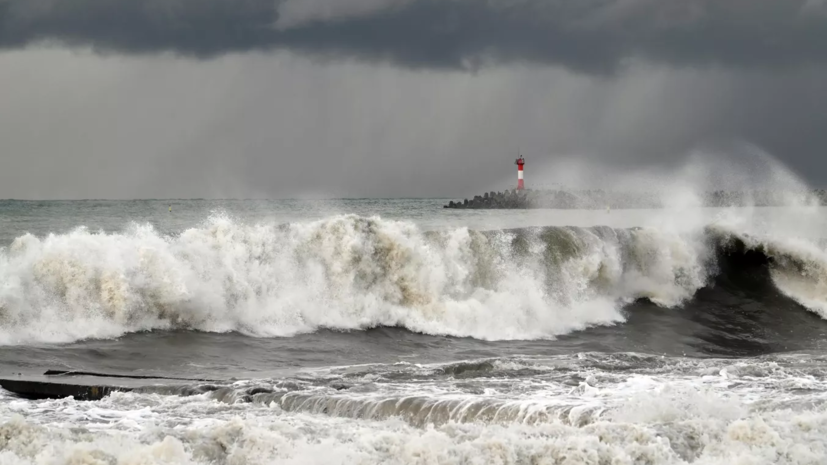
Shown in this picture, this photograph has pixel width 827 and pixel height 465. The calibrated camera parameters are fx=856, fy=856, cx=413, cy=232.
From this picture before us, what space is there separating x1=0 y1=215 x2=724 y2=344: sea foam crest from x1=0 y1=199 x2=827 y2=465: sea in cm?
5

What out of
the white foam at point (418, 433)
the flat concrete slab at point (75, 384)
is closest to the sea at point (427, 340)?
the white foam at point (418, 433)

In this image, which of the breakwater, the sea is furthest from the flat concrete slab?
the breakwater

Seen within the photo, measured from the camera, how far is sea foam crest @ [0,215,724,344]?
16.0 meters

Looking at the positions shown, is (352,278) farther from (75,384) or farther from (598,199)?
(598,199)

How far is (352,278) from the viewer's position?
18.5 metres

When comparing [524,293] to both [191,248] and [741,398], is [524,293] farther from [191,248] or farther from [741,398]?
[741,398]

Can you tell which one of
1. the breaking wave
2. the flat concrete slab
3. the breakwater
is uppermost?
the breakwater

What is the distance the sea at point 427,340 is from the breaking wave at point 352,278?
47 millimetres

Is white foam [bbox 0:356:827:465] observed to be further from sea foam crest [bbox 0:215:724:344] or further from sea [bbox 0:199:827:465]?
sea foam crest [bbox 0:215:724:344]

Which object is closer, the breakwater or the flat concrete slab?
the flat concrete slab

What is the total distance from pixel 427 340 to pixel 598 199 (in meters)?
54.9

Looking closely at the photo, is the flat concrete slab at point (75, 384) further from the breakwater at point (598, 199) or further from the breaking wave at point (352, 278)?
the breakwater at point (598, 199)

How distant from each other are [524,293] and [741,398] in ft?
30.0

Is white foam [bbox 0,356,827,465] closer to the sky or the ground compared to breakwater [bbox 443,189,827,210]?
closer to the ground
